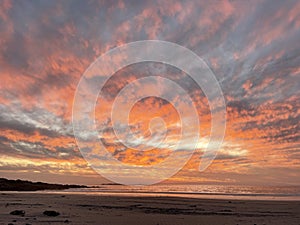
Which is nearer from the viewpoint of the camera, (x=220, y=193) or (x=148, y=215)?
(x=148, y=215)

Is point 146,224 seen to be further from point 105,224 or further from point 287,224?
point 287,224

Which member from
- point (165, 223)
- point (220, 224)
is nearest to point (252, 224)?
point (220, 224)

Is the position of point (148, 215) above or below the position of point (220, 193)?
below

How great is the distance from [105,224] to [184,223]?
533 centimetres

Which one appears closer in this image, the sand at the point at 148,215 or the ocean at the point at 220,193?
the sand at the point at 148,215

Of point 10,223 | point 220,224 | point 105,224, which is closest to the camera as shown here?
point 10,223

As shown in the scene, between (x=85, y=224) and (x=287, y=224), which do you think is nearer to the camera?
(x=85, y=224)

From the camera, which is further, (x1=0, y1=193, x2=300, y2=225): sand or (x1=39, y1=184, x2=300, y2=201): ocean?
(x1=39, y1=184, x2=300, y2=201): ocean

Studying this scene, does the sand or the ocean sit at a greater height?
the ocean

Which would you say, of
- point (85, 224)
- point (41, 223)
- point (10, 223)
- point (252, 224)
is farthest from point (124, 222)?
point (252, 224)

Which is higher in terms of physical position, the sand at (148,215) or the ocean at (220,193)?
the ocean at (220,193)

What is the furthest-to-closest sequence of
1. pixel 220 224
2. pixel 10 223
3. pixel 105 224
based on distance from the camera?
pixel 220 224, pixel 105 224, pixel 10 223

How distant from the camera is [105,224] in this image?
1916 centimetres

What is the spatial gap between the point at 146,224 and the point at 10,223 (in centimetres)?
812
